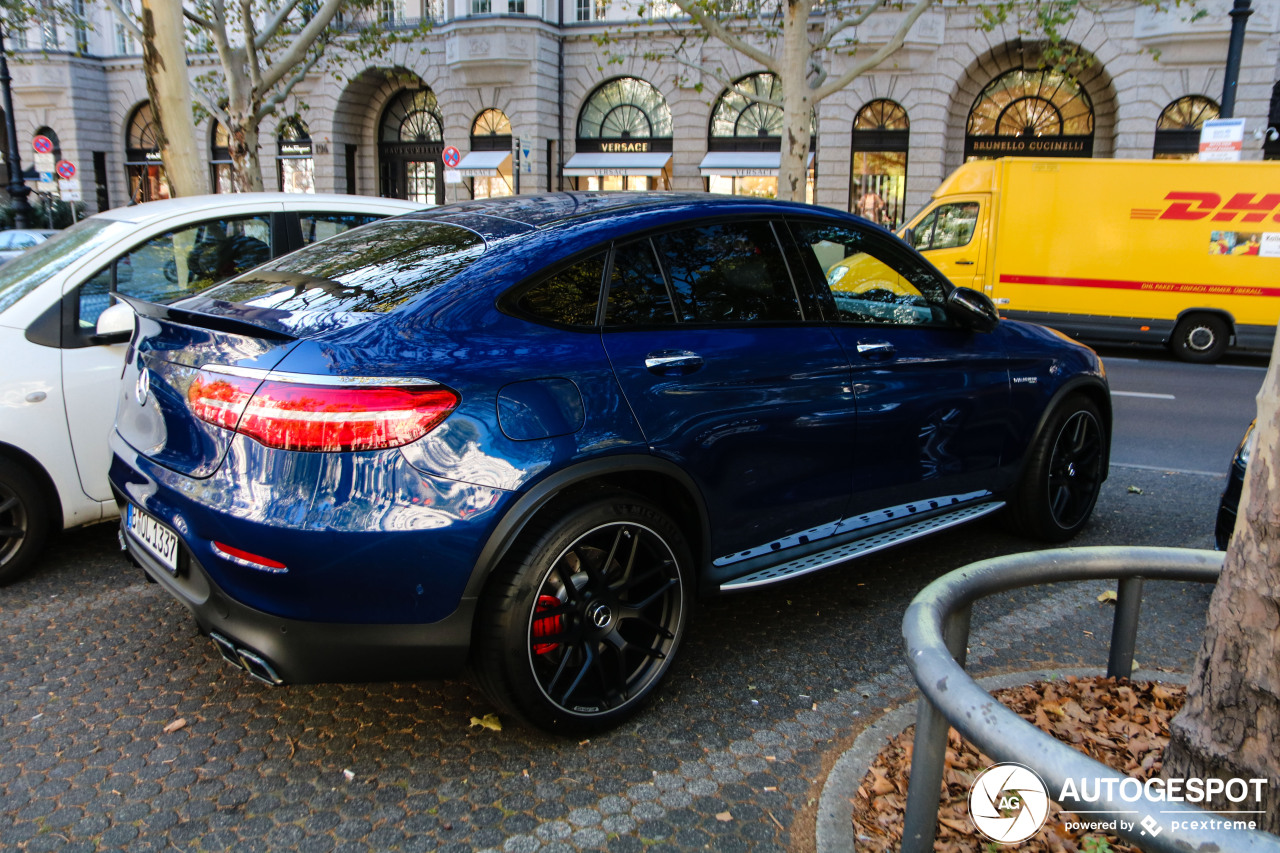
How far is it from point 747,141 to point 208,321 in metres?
27.2

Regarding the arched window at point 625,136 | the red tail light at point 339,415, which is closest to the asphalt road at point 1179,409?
the red tail light at point 339,415

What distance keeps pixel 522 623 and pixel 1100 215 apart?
1389cm

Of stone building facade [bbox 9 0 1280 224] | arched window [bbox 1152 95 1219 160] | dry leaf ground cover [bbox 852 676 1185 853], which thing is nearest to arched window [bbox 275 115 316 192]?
stone building facade [bbox 9 0 1280 224]

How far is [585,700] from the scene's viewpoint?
303 cm

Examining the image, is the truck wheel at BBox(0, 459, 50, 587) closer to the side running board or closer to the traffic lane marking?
the side running board

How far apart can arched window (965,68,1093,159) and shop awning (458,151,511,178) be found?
1370cm

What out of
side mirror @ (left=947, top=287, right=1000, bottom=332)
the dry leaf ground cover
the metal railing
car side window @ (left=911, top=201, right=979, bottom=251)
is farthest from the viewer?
car side window @ (left=911, top=201, right=979, bottom=251)

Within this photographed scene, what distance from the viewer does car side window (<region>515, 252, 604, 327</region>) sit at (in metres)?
2.97

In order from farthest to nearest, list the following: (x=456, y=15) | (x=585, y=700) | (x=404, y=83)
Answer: (x=404, y=83)
(x=456, y=15)
(x=585, y=700)

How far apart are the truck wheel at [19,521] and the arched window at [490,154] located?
1032 inches

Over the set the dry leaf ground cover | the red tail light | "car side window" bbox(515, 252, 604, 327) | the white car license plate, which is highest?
"car side window" bbox(515, 252, 604, 327)

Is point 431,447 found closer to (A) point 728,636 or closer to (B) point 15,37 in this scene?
(A) point 728,636

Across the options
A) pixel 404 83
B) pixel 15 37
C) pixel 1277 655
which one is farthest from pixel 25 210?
pixel 1277 655

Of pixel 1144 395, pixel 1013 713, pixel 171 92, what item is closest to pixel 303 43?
pixel 171 92
